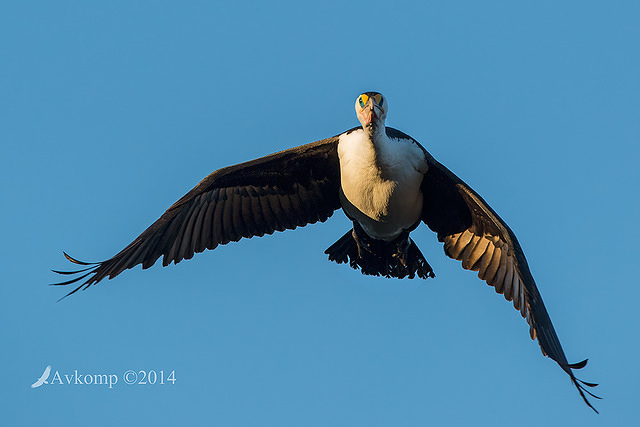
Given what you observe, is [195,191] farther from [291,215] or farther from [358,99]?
[358,99]

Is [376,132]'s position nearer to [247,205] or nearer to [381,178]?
[381,178]

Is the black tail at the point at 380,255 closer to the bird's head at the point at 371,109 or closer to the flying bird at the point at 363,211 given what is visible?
the flying bird at the point at 363,211

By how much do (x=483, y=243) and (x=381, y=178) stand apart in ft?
4.80

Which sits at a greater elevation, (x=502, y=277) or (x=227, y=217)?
(x=227, y=217)

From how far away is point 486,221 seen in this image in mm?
11406

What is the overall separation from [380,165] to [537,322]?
2.35 meters

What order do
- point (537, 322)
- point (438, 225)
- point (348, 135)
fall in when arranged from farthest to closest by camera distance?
point (438, 225), point (348, 135), point (537, 322)

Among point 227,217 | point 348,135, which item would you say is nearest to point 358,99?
point 348,135

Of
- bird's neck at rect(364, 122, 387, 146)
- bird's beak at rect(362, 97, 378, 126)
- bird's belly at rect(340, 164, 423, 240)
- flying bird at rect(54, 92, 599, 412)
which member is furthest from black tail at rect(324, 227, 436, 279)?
bird's beak at rect(362, 97, 378, 126)

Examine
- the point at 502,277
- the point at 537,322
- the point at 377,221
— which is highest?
the point at 377,221

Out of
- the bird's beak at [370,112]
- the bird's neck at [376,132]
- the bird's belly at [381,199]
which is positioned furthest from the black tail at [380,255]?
the bird's beak at [370,112]

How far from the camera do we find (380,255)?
40.3 feet

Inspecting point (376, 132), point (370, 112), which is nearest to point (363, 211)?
point (376, 132)

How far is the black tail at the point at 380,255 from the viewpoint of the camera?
12195 mm
